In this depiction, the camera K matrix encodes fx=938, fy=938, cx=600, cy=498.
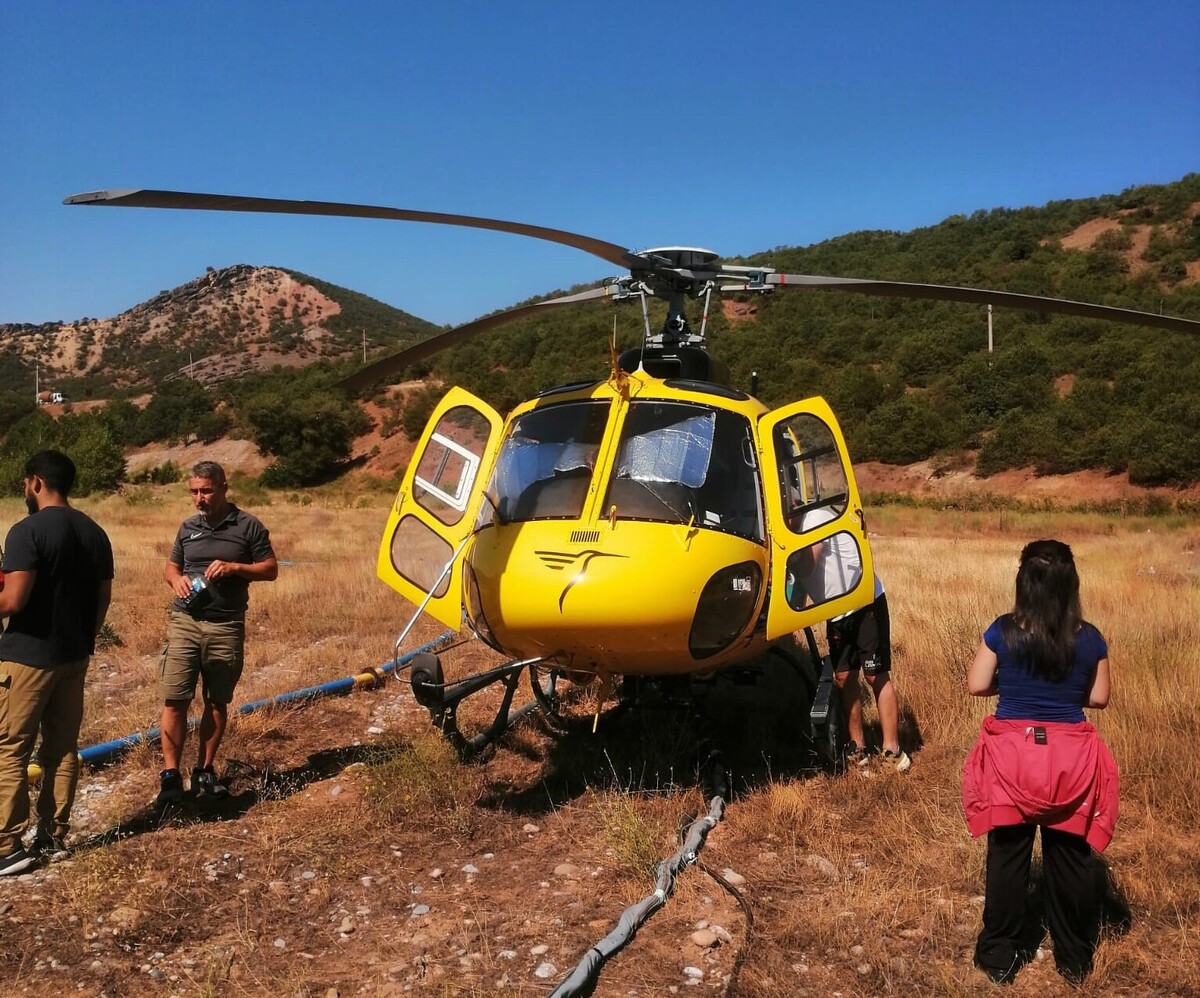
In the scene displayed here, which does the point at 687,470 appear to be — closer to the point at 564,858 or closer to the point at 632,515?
the point at 632,515

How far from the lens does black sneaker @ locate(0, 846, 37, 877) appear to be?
13.8 feet

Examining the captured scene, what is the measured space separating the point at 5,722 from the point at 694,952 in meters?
3.22

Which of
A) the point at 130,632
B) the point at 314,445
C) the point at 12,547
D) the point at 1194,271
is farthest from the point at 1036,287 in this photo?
the point at 12,547

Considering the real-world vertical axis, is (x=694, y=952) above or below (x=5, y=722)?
below

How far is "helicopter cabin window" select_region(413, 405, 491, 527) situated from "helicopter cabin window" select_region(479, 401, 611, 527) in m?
0.18

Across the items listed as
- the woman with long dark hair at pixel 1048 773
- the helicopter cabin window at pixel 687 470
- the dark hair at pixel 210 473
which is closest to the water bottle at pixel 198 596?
the dark hair at pixel 210 473

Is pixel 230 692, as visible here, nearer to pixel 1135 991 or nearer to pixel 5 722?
pixel 5 722

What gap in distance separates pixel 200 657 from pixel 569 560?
2258 mm

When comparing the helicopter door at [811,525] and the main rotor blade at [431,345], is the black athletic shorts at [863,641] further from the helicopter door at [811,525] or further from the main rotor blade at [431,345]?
the main rotor blade at [431,345]

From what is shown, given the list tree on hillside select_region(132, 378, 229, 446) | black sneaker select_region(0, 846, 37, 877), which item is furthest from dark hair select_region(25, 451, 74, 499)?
tree on hillside select_region(132, 378, 229, 446)

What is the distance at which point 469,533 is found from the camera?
5.20 meters

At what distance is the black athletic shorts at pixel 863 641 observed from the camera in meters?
5.61

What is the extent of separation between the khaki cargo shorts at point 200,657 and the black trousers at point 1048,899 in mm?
3913

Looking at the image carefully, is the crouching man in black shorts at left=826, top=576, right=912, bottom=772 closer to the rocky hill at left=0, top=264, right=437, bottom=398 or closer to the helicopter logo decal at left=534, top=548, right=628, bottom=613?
the helicopter logo decal at left=534, top=548, right=628, bottom=613
